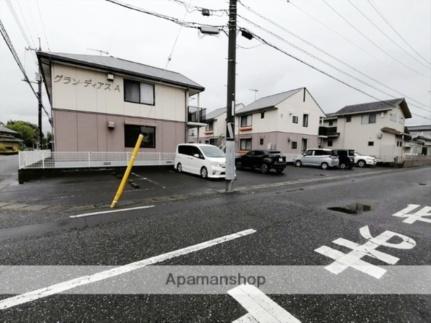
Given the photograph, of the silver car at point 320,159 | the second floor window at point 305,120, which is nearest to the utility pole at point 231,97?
the silver car at point 320,159

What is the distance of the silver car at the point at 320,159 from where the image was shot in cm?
1591

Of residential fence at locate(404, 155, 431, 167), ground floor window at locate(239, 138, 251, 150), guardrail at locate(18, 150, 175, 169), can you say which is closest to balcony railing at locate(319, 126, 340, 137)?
residential fence at locate(404, 155, 431, 167)

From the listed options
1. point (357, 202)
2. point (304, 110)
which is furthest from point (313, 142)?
point (357, 202)

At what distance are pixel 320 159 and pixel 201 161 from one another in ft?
37.9

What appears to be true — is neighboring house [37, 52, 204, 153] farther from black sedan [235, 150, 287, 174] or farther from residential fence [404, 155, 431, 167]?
residential fence [404, 155, 431, 167]

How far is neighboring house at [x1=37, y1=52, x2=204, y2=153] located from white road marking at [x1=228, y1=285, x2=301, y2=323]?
37.8ft

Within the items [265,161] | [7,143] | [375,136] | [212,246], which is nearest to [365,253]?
[212,246]

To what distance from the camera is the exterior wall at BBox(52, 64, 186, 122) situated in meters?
10.2

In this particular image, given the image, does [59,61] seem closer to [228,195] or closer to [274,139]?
[228,195]

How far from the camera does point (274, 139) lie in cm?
1973

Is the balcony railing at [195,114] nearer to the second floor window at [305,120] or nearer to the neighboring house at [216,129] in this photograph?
the neighboring house at [216,129]

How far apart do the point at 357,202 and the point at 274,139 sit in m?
14.3

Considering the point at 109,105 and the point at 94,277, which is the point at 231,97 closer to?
the point at 94,277

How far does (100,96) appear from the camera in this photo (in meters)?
11.1
